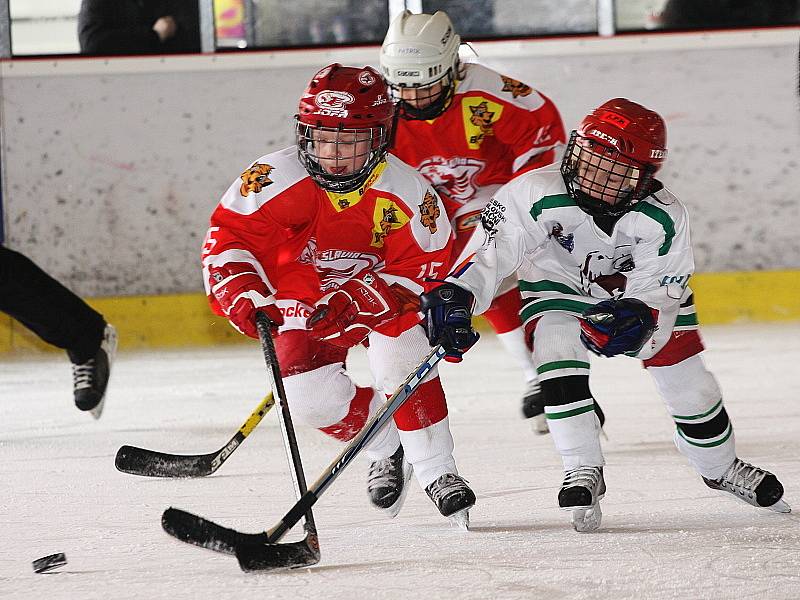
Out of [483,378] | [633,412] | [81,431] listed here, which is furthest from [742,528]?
[483,378]

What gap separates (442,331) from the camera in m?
1.96

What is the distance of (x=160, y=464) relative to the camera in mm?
2441

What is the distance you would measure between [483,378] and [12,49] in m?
2.92

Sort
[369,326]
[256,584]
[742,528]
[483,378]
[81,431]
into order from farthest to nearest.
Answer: [483,378] < [81,431] < [369,326] < [742,528] < [256,584]

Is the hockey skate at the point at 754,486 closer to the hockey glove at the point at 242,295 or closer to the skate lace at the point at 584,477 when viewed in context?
the skate lace at the point at 584,477

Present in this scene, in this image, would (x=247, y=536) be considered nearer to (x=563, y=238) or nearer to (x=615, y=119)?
(x=563, y=238)

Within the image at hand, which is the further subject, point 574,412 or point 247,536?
point 574,412

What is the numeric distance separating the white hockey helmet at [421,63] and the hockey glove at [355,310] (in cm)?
79

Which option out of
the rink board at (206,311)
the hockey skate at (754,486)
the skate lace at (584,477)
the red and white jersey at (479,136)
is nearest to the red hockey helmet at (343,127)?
the skate lace at (584,477)

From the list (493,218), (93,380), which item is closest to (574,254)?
(493,218)

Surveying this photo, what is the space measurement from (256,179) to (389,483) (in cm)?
62

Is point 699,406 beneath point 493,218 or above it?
beneath

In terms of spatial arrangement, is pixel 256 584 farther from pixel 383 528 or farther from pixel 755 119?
pixel 755 119

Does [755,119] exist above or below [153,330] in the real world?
above
